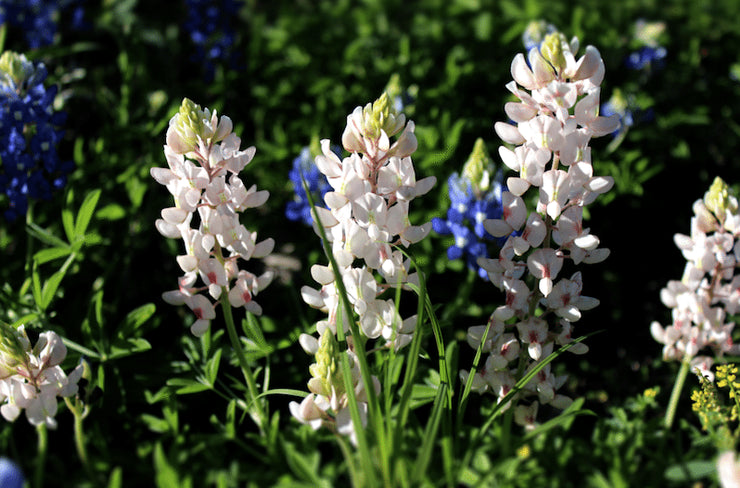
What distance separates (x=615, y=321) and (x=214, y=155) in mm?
1916

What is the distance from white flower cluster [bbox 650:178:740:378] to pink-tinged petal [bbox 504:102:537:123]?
504 millimetres

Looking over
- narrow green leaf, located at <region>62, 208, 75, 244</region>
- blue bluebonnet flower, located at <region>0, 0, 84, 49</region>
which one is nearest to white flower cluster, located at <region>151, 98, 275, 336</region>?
narrow green leaf, located at <region>62, 208, 75, 244</region>

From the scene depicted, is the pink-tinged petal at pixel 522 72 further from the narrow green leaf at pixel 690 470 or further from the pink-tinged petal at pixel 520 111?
the narrow green leaf at pixel 690 470

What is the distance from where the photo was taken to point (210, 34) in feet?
12.0

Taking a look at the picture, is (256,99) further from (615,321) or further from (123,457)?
(123,457)

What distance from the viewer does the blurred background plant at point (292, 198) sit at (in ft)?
5.50

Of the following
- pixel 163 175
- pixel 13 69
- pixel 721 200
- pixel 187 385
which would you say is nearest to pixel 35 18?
pixel 13 69

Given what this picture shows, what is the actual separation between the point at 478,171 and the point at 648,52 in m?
1.95

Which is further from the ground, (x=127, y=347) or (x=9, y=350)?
(x=9, y=350)

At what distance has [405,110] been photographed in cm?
296

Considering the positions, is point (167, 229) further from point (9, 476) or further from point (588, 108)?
point (588, 108)

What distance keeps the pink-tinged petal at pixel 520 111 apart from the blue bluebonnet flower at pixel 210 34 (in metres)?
2.37

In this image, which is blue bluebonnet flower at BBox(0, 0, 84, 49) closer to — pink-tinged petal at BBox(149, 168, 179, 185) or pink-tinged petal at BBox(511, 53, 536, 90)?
pink-tinged petal at BBox(149, 168, 179, 185)

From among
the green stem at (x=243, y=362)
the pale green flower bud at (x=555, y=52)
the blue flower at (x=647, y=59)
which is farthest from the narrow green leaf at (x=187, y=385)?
the blue flower at (x=647, y=59)
